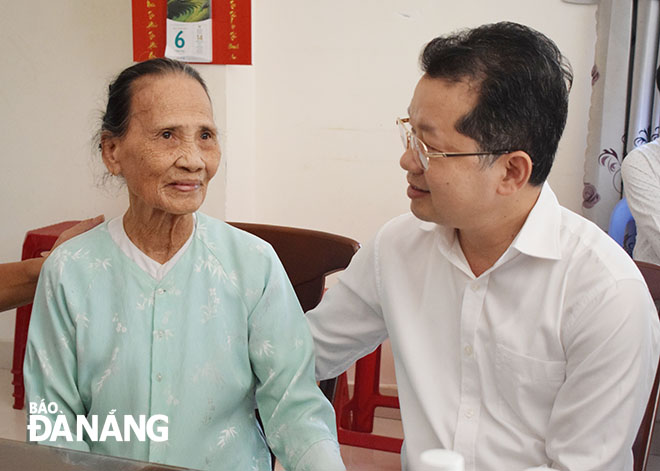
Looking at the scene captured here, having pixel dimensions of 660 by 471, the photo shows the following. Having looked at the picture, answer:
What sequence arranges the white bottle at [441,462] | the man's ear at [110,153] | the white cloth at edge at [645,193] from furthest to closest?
the white cloth at edge at [645,193] < the man's ear at [110,153] < the white bottle at [441,462]

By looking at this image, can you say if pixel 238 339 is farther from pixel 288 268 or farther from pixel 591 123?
pixel 591 123

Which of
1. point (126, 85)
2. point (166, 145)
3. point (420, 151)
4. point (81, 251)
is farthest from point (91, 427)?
point (420, 151)

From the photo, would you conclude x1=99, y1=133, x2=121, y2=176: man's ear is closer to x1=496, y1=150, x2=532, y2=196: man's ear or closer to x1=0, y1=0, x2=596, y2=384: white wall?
x1=496, y1=150, x2=532, y2=196: man's ear

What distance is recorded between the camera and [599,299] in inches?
43.7

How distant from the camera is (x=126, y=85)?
1275mm

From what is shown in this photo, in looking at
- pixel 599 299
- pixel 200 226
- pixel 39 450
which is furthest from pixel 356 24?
pixel 39 450

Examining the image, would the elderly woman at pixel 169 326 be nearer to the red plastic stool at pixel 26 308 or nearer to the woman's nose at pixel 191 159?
the woman's nose at pixel 191 159

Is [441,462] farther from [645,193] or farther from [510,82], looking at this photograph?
[645,193]

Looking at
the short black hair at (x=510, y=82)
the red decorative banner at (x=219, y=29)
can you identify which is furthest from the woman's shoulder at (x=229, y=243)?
the red decorative banner at (x=219, y=29)

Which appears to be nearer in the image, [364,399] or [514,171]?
[514,171]

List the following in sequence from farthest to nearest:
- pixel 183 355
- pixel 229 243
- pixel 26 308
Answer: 1. pixel 26 308
2. pixel 229 243
3. pixel 183 355

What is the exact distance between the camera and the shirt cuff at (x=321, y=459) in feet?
3.76

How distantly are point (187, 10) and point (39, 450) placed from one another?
2.17 m

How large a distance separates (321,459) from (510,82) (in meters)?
0.70
